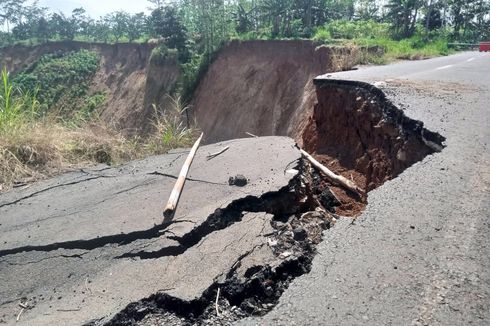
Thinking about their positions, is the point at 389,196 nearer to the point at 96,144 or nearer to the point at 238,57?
the point at 96,144

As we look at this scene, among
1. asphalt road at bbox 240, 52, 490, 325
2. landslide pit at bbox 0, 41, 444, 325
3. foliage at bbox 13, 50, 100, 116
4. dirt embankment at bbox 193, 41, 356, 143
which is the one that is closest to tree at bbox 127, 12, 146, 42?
foliage at bbox 13, 50, 100, 116

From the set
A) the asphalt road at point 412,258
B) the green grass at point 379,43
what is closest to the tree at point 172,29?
the green grass at point 379,43

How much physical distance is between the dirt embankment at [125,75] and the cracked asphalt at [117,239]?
2046cm

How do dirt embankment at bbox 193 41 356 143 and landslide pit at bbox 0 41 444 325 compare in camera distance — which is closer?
landslide pit at bbox 0 41 444 325

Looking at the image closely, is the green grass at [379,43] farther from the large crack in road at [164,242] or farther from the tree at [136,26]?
the tree at [136,26]

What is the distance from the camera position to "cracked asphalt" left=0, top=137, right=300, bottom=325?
3.23 metres

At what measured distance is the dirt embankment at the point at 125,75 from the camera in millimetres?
31328

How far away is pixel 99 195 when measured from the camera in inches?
201

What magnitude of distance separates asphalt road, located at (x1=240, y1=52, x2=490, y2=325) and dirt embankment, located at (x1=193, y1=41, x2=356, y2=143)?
13.2 metres

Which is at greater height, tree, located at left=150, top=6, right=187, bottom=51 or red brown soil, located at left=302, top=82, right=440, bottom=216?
tree, located at left=150, top=6, right=187, bottom=51

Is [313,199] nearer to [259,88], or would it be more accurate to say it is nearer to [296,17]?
[259,88]

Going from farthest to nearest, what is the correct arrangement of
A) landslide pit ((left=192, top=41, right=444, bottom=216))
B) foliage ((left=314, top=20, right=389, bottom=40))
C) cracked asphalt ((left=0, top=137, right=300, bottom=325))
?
foliage ((left=314, top=20, right=389, bottom=40)) < landslide pit ((left=192, top=41, right=444, bottom=216)) < cracked asphalt ((left=0, top=137, right=300, bottom=325))

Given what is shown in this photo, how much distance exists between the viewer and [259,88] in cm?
2450

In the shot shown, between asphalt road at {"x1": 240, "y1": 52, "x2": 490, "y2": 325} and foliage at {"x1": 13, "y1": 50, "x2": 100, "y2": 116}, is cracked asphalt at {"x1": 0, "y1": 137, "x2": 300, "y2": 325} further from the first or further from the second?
foliage at {"x1": 13, "y1": 50, "x2": 100, "y2": 116}
